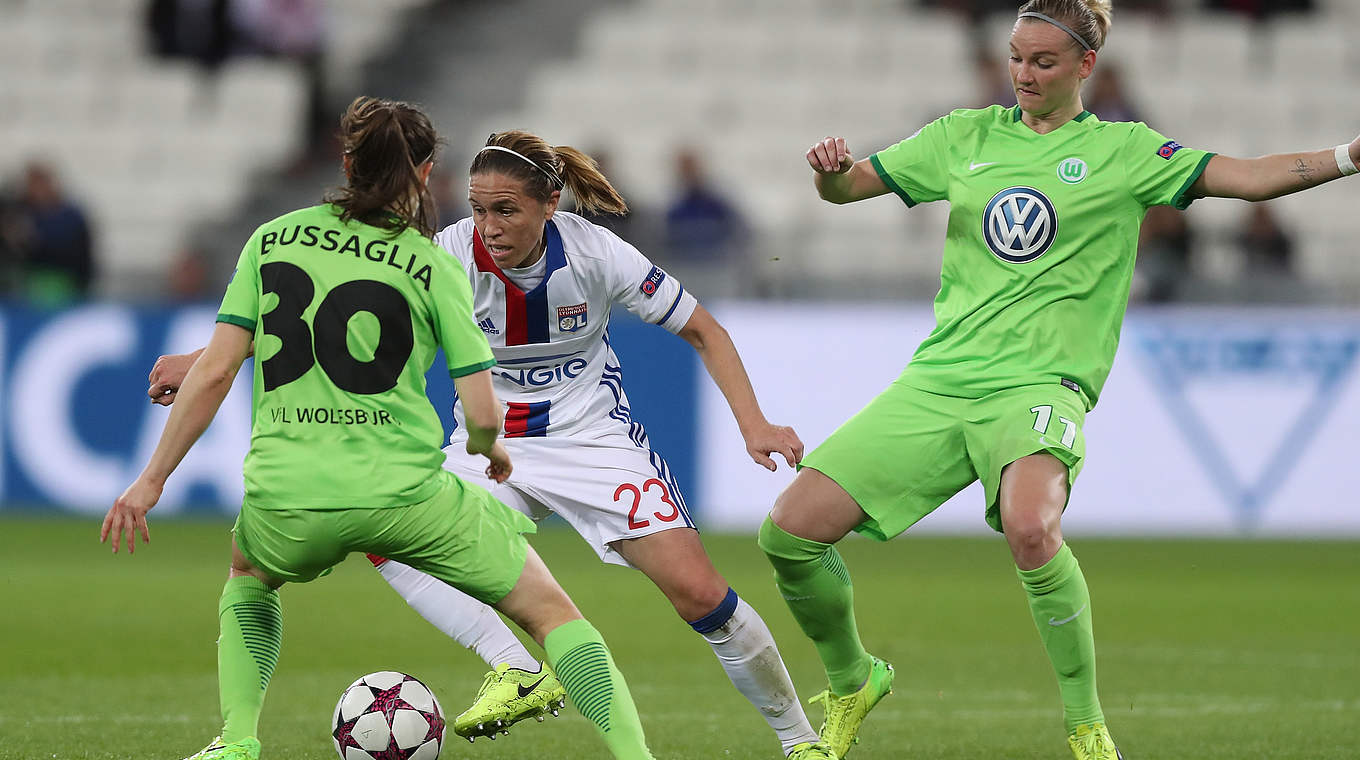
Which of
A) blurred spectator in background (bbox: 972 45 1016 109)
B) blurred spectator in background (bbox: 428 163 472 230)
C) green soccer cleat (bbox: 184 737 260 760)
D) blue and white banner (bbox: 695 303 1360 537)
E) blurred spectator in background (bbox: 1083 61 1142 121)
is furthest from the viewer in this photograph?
blurred spectator in background (bbox: 972 45 1016 109)

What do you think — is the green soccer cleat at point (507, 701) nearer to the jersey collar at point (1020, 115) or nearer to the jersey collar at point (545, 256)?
the jersey collar at point (545, 256)

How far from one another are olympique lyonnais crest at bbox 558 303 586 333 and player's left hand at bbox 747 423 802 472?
29.3 inches

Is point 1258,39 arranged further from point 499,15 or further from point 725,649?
point 725,649

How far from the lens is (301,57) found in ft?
60.7

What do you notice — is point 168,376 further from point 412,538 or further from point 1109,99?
point 1109,99

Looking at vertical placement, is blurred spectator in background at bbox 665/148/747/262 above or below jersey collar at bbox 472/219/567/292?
below

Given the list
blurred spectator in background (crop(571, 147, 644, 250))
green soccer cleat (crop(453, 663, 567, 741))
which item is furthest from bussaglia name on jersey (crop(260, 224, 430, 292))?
blurred spectator in background (crop(571, 147, 644, 250))

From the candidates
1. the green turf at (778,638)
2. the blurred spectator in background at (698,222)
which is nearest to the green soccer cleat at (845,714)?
the green turf at (778,638)

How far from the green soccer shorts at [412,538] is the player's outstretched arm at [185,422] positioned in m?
0.23

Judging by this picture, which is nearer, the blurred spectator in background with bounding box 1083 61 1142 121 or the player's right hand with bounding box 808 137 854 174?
the player's right hand with bounding box 808 137 854 174

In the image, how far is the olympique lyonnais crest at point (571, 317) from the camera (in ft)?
18.9

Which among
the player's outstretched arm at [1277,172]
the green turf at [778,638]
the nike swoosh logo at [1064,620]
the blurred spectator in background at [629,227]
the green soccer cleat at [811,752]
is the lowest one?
the green turf at [778,638]

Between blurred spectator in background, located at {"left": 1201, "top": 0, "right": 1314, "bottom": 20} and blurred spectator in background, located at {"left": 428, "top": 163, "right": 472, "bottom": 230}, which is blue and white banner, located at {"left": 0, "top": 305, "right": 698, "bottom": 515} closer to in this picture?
blurred spectator in background, located at {"left": 428, "top": 163, "right": 472, "bottom": 230}

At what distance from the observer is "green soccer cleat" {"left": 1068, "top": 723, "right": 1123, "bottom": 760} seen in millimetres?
5168
